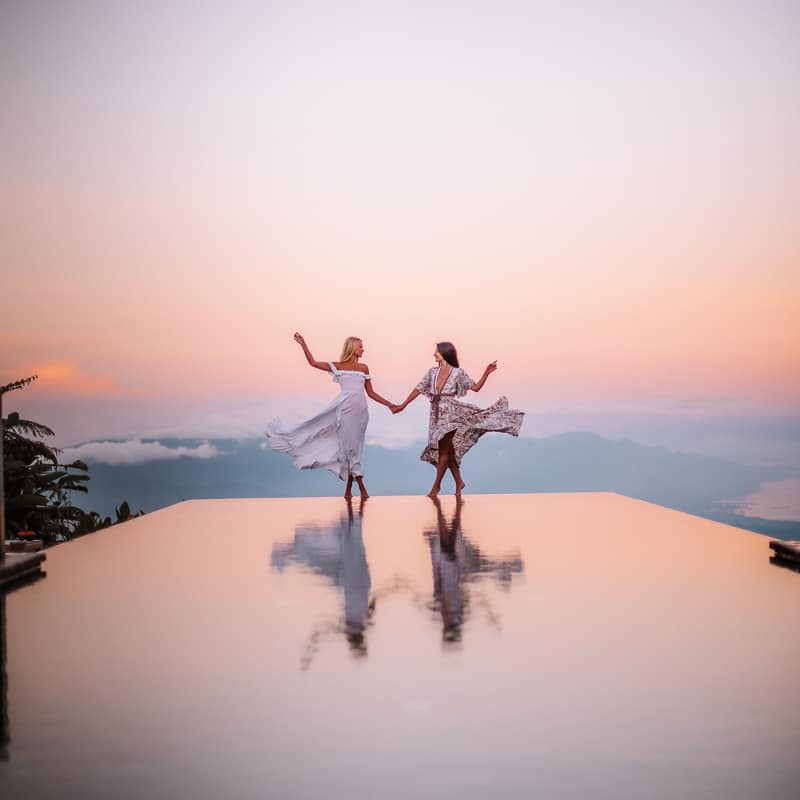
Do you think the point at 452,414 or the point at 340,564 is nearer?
the point at 340,564

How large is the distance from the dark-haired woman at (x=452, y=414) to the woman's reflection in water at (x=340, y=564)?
176 cm

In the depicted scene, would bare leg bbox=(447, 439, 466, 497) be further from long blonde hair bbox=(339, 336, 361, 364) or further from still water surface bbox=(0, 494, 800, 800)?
still water surface bbox=(0, 494, 800, 800)

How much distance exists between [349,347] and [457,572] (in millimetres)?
6152

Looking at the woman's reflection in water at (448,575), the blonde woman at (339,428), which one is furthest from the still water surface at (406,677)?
the blonde woman at (339,428)

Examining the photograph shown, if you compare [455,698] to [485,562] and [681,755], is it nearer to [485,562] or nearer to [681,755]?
[681,755]

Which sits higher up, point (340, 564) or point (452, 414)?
point (452, 414)

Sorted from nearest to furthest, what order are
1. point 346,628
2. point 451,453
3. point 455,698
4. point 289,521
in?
1. point 455,698
2. point 346,628
3. point 289,521
4. point 451,453

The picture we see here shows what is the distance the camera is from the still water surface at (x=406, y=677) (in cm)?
302

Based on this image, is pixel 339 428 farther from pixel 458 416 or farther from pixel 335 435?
pixel 458 416

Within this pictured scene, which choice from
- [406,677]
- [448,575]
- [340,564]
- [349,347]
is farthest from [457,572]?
[349,347]

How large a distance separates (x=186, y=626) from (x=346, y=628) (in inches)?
31.1

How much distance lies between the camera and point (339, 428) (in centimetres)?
1319

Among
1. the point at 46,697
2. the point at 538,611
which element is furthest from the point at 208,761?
the point at 538,611

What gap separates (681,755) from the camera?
316 centimetres
